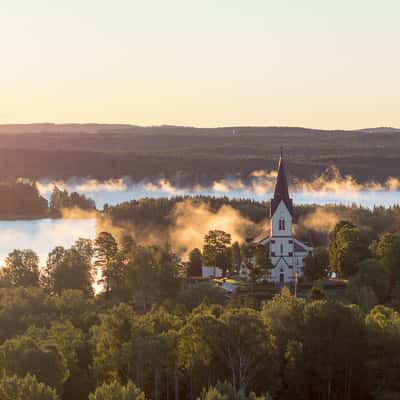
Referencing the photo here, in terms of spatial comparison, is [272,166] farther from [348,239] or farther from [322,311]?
[322,311]

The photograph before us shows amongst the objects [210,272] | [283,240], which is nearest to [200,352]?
[210,272]

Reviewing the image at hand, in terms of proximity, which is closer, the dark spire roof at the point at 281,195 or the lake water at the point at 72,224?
the dark spire roof at the point at 281,195

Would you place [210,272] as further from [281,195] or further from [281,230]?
[281,195]

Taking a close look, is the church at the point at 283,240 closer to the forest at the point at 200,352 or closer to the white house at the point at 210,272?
the white house at the point at 210,272

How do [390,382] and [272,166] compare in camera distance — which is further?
[272,166]

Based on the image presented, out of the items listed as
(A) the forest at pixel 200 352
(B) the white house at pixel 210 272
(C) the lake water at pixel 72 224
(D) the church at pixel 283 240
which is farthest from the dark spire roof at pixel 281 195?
(C) the lake water at pixel 72 224

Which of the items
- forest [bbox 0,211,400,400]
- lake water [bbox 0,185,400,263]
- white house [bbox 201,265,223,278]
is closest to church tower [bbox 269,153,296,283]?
white house [bbox 201,265,223,278]

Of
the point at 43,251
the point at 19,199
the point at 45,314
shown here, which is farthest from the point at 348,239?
the point at 19,199

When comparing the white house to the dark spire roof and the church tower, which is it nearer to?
the church tower
